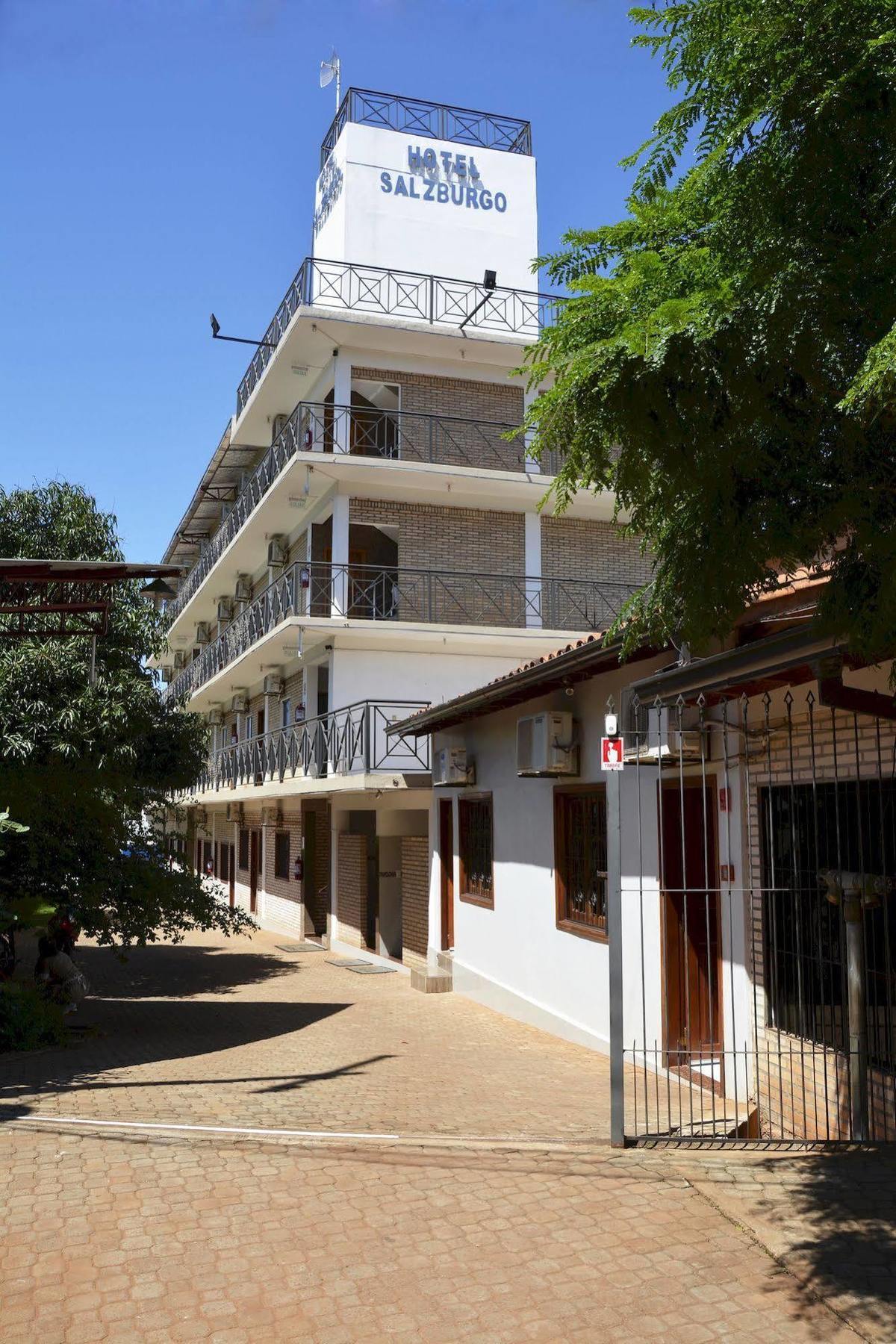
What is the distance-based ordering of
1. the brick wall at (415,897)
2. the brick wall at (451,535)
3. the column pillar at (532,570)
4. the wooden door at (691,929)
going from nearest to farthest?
the wooden door at (691,929) → the brick wall at (415,897) → the brick wall at (451,535) → the column pillar at (532,570)

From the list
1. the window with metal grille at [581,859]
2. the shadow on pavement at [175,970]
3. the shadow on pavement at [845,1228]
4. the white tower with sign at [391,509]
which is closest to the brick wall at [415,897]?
the white tower with sign at [391,509]

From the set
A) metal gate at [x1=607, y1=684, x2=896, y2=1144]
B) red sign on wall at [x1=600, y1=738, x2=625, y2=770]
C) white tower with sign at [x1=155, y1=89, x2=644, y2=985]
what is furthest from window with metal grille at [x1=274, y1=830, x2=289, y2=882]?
red sign on wall at [x1=600, y1=738, x2=625, y2=770]

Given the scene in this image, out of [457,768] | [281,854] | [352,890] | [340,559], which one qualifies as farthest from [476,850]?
[281,854]

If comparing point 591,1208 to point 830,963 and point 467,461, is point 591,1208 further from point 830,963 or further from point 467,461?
point 467,461

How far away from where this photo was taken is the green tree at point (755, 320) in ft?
12.5

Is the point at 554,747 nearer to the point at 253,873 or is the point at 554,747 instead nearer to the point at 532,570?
the point at 532,570

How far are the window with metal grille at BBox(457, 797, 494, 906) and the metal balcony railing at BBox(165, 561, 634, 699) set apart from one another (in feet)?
19.0

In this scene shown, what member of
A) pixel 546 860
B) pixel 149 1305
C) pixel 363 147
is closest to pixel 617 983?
pixel 149 1305

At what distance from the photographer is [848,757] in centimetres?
666

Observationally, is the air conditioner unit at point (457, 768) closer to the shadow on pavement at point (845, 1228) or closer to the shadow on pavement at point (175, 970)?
the shadow on pavement at point (175, 970)

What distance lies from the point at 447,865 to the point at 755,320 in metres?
12.7

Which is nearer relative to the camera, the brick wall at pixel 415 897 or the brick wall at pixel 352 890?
the brick wall at pixel 415 897

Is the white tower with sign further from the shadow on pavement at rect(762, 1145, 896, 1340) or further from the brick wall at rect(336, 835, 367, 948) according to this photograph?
the shadow on pavement at rect(762, 1145, 896, 1340)

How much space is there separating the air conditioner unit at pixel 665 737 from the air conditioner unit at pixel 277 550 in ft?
53.5
